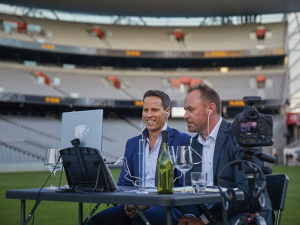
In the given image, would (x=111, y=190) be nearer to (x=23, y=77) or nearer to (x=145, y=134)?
(x=145, y=134)

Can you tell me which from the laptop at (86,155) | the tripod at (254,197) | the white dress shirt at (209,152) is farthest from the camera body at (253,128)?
the laptop at (86,155)

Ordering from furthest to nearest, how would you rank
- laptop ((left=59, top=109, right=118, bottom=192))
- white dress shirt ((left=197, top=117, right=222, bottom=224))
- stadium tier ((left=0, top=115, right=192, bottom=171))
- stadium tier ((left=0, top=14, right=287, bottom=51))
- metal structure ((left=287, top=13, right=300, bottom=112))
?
metal structure ((left=287, top=13, right=300, bottom=112)) < stadium tier ((left=0, top=14, right=287, bottom=51)) < stadium tier ((left=0, top=115, right=192, bottom=171)) < white dress shirt ((left=197, top=117, right=222, bottom=224)) < laptop ((left=59, top=109, right=118, bottom=192))

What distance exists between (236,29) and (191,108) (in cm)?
3752

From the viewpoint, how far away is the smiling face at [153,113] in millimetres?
3812

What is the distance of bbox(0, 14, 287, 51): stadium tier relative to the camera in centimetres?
3688

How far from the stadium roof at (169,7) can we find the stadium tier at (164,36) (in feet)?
10.5

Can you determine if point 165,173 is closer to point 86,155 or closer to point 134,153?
point 86,155

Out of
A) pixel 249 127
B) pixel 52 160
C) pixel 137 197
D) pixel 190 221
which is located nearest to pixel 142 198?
pixel 137 197

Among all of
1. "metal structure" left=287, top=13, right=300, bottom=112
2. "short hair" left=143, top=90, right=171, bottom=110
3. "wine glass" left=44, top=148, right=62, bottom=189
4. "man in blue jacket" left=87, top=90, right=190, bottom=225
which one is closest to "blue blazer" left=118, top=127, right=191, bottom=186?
"man in blue jacket" left=87, top=90, right=190, bottom=225

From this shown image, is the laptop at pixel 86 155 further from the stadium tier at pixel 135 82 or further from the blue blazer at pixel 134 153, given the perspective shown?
the stadium tier at pixel 135 82

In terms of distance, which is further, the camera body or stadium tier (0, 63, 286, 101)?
stadium tier (0, 63, 286, 101)

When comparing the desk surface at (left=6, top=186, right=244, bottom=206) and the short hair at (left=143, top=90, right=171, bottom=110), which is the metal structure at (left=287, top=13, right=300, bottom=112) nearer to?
the short hair at (left=143, top=90, right=171, bottom=110)

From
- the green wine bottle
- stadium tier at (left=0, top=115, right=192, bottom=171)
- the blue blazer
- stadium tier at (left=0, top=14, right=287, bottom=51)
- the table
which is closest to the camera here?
the table

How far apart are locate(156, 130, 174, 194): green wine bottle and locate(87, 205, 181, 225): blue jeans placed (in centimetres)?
61
